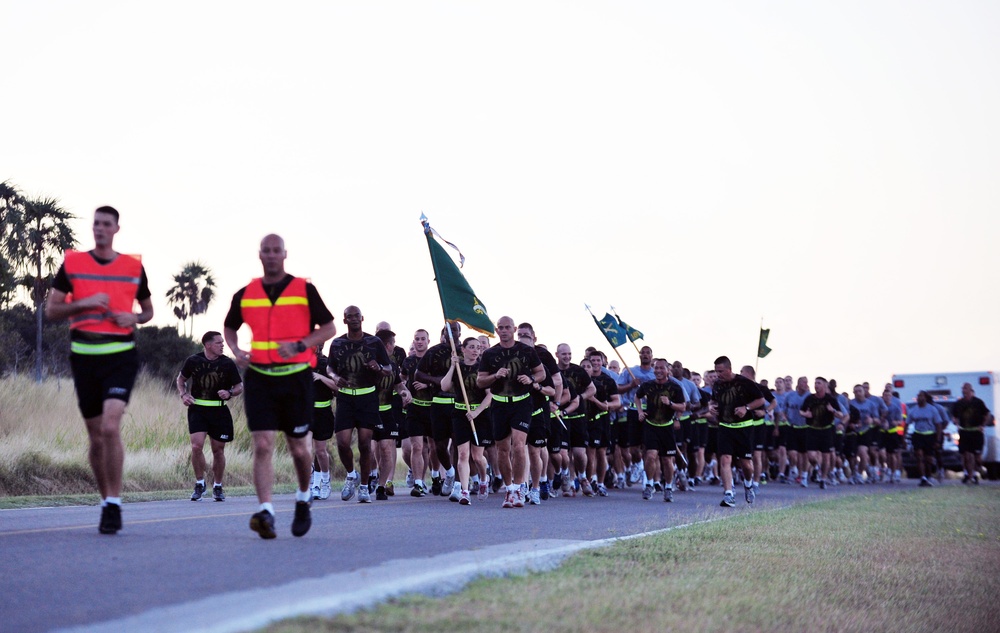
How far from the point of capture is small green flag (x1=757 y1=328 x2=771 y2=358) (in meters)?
33.2

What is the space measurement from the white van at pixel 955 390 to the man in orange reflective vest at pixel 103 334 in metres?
32.9

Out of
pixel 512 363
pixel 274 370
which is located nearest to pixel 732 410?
pixel 512 363

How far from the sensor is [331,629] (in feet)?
17.7

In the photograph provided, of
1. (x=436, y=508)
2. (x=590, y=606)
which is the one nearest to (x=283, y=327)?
(x=590, y=606)

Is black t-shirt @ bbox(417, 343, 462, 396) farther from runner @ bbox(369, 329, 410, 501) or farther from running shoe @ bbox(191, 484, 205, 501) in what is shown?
running shoe @ bbox(191, 484, 205, 501)

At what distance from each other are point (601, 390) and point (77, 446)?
28.3 ft

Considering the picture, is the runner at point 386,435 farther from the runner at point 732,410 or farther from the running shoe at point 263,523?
the running shoe at point 263,523

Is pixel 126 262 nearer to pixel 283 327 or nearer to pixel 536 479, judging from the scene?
pixel 283 327

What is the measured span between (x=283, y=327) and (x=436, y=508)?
19.6 feet

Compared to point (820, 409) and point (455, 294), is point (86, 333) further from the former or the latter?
point (820, 409)

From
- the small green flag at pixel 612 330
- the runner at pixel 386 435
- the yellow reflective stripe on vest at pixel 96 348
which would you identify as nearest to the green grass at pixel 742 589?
the yellow reflective stripe on vest at pixel 96 348

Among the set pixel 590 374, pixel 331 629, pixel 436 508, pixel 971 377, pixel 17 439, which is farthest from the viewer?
pixel 971 377

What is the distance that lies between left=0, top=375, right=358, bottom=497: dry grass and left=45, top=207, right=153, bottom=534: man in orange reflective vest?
9291 millimetres

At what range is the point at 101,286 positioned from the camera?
9383 mm
